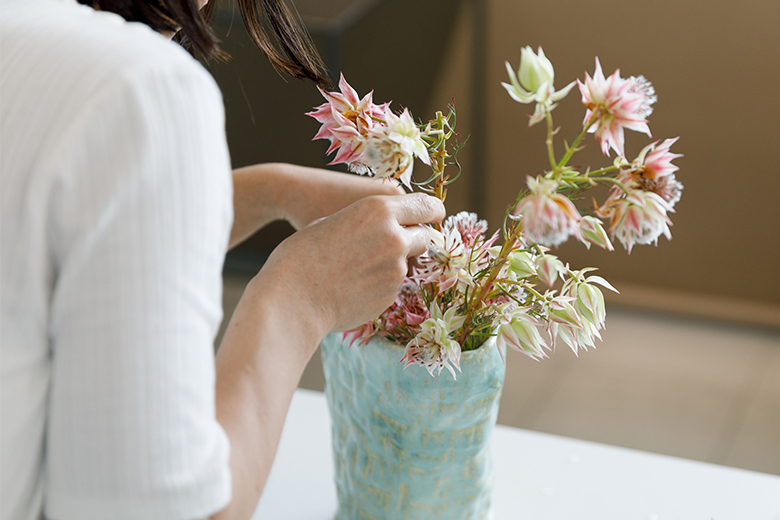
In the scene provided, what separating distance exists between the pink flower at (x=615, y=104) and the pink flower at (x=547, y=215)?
6 centimetres

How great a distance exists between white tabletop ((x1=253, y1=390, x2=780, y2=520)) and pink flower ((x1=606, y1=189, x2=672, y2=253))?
1.04 ft

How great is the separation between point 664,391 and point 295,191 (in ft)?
5.16

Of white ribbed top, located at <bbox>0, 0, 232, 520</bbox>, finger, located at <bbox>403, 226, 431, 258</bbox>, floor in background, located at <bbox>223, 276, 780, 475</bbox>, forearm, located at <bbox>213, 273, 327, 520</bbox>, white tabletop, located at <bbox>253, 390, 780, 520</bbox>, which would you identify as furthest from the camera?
floor in background, located at <bbox>223, 276, 780, 475</bbox>

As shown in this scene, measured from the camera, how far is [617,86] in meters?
0.48

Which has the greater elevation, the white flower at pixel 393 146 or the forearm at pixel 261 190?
the white flower at pixel 393 146

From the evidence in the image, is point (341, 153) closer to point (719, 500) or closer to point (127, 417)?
point (127, 417)

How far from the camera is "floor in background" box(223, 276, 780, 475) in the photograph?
1863 millimetres

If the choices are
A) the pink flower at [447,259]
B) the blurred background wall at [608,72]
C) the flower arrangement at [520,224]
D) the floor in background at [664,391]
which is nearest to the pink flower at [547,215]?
the flower arrangement at [520,224]

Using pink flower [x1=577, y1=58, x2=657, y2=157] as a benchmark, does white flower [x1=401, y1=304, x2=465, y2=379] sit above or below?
below

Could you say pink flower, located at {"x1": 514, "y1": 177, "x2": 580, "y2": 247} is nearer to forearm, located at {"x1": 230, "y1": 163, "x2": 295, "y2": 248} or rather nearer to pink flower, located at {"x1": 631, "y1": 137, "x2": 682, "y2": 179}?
pink flower, located at {"x1": 631, "y1": 137, "x2": 682, "y2": 179}

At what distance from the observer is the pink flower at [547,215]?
447 mm

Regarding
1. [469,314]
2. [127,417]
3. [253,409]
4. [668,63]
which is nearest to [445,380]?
[469,314]

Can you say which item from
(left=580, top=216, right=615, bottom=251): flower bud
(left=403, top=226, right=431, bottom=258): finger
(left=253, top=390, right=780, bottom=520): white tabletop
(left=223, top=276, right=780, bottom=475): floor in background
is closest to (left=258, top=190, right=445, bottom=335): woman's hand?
(left=403, top=226, right=431, bottom=258): finger

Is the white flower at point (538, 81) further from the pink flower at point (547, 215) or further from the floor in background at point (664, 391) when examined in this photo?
the floor in background at point (664, 391)
